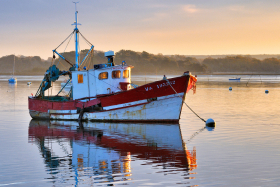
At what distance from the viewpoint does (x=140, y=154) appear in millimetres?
16953

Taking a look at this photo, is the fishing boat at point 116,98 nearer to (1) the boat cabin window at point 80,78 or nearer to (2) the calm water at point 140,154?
(1) the boat cabin window at point 80,78

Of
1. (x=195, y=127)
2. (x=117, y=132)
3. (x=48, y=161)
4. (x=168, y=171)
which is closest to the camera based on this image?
(x=168, y=171)

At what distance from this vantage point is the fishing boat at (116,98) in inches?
997

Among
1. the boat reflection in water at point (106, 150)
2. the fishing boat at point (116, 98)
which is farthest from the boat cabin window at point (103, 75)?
the boat reflection in water at point (106, 150)

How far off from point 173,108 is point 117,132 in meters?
4.92

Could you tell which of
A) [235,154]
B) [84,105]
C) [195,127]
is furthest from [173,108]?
[235,154]

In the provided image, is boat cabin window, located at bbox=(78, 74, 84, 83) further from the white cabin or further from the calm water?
the calm water

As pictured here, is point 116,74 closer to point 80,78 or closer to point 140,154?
point 80,78

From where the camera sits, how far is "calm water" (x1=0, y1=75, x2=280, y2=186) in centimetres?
1298

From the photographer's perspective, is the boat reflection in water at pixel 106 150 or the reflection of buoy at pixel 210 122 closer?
the boat reflection in water at pixel 106 150

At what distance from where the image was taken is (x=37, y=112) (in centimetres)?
3064

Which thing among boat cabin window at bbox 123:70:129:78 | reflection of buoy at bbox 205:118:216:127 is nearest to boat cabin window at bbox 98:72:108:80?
boat cabin window at bbox 123:70:129:78

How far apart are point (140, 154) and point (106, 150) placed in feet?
6.59

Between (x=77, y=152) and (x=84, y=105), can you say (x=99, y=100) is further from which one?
(x=77, y=152)
